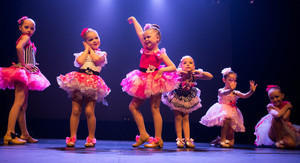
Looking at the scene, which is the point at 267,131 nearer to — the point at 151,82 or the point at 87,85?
the point at 151,82

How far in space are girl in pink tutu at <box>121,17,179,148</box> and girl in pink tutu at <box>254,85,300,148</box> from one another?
141cm

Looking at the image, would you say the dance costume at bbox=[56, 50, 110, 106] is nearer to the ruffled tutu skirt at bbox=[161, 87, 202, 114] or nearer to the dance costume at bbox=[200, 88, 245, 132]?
the ruffled tutu skirt at bbox=[161, 87, 202, 114]

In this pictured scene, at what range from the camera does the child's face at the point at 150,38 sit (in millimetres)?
3238

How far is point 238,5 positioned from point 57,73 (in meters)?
3.43

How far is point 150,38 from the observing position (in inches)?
127

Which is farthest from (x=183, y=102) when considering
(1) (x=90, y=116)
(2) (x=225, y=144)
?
(1) (x=90, y=116)

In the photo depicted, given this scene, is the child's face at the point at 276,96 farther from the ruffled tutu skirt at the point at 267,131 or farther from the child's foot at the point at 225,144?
Answer: the child's foot at the point at 225,144

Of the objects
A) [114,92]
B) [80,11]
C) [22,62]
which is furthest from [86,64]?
[80,11]

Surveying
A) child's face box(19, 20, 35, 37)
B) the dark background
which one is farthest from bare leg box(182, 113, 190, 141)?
child's face box(19, 20, 35, 37)

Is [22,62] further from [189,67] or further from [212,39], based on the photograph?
[212,39]

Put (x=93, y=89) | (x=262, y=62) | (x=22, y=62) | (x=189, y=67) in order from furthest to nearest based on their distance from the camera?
(x=262, y=62) → (x=189, y=67) → (x=22, y=62) → (x=93, y=89)

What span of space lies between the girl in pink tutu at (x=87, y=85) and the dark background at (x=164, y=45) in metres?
1.80

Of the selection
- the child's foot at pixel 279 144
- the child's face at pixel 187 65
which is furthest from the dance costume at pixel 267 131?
the child's face at pixel 187 65

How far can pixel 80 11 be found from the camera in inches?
204
